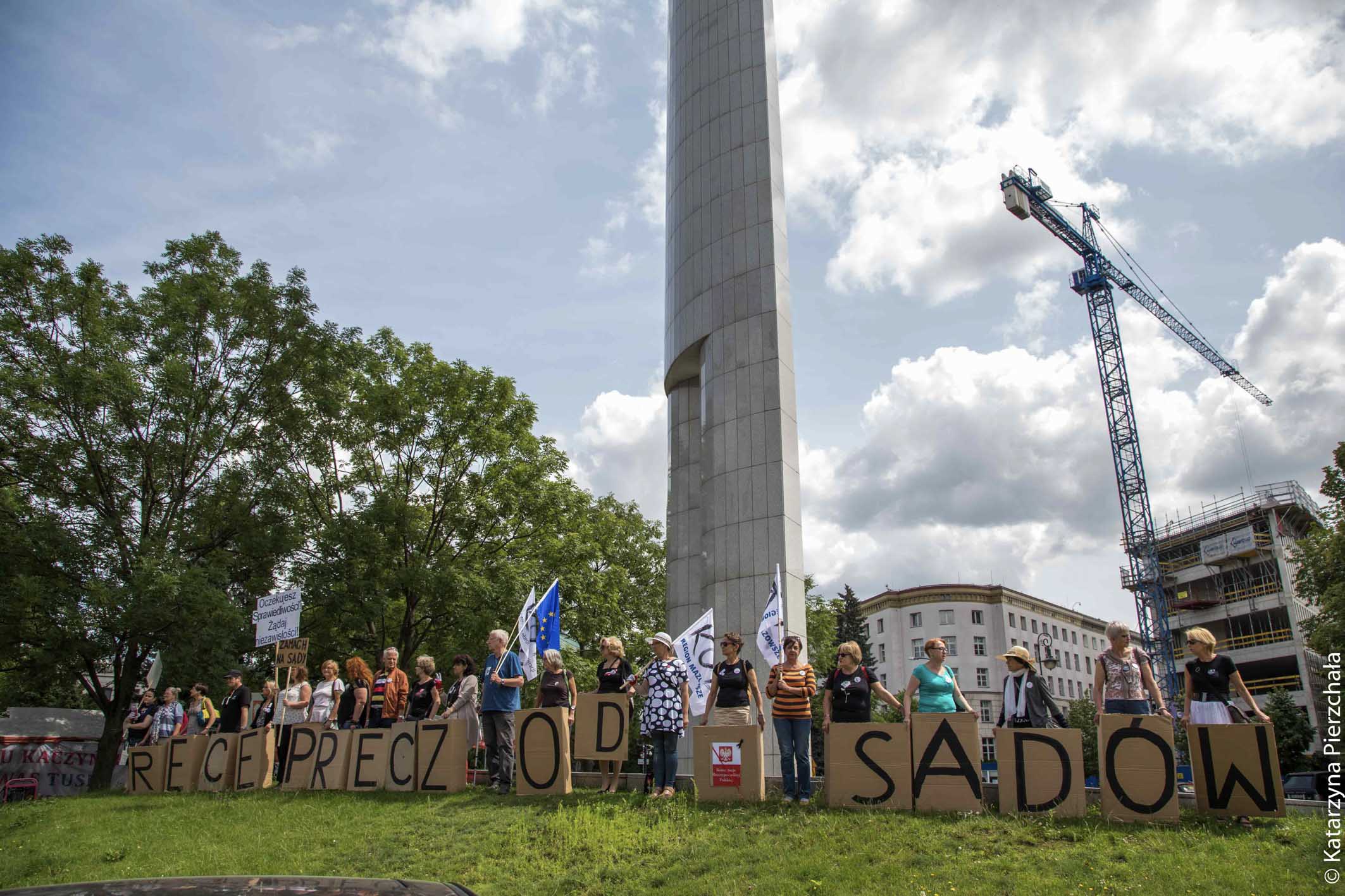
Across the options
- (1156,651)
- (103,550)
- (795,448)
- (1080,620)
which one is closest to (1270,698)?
(1156,651)

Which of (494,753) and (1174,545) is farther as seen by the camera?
(1174,545)

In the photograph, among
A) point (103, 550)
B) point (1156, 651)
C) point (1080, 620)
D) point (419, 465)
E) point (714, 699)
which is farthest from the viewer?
point (1080, 620)

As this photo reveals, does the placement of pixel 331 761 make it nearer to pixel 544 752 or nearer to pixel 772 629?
pixel 544 752

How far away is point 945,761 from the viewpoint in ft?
28.4

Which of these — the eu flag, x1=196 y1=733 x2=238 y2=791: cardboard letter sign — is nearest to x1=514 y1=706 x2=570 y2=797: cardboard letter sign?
the eu flag

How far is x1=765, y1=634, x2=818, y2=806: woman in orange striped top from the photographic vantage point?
9.71 metres

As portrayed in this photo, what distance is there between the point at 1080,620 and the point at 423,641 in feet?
321

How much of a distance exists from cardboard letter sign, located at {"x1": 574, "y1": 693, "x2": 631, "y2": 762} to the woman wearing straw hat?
4352 millimetres

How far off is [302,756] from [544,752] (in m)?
4.37

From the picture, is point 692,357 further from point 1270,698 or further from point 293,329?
point 1270,698

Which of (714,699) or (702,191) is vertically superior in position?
(702,191)

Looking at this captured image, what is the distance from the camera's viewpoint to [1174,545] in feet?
256

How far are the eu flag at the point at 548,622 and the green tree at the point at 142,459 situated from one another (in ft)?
30.7

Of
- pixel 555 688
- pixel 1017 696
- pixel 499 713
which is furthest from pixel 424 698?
pixel 1017 696
